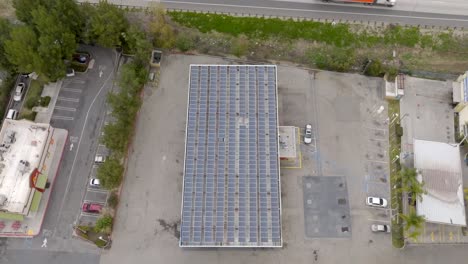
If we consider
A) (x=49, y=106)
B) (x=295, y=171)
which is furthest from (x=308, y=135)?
(x=49, y=106)

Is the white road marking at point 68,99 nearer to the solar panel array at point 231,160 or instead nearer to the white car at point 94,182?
the white car at point 94,182

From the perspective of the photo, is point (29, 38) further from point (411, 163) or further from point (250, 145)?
point (411, 163)

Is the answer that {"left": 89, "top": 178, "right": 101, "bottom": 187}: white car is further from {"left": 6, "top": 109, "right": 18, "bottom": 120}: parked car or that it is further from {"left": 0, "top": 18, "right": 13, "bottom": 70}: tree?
{"left": 0, "top": 18, "right": 13, "bottom": 70}: tree

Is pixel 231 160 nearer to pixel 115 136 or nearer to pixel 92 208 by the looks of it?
pixel 115 136

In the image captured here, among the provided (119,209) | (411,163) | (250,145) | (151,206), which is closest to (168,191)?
(151,206)

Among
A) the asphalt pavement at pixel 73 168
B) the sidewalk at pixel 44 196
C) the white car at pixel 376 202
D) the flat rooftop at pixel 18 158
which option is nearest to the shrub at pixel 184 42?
the asphalt pavement at pixel 73 168
